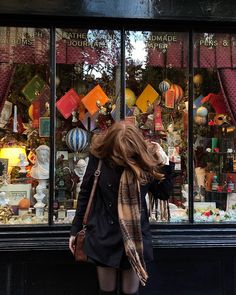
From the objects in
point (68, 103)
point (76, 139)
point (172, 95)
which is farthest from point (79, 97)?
A: point (172, 95)

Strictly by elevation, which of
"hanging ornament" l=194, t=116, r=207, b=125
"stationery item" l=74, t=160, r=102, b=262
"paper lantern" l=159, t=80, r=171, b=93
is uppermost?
"paper lantern" l=159, t=80, r=171, b=93

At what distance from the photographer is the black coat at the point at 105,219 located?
3109 millimetres

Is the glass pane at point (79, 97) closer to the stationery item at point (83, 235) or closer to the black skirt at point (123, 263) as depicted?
the stationery item at point (83, 235)

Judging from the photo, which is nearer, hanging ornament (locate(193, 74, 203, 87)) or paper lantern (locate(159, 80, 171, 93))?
hanging ornament (locate(193, 74, 203, 87))

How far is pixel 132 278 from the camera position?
3.23m

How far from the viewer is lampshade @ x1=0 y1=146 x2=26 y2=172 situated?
4719mm

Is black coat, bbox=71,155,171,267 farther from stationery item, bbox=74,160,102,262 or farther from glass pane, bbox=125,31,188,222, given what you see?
glass pane, bbox=125,31,188,222

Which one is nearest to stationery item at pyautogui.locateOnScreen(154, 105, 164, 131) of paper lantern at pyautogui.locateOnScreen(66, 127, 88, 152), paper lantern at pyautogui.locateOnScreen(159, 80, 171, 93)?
paper lantern at pyautogui.locateOnScreen(159, 80, 171, 93)

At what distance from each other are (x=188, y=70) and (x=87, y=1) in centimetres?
126

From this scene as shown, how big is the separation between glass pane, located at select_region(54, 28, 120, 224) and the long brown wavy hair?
5.17 feet

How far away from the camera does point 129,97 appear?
4820 millimetres

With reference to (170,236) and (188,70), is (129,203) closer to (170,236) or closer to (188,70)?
(170,236)

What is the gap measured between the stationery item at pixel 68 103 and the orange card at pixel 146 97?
2.17ft

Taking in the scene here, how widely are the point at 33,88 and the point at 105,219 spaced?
207 cm
